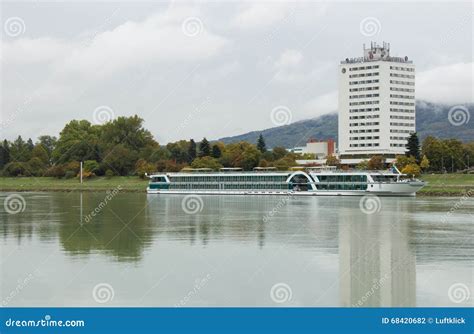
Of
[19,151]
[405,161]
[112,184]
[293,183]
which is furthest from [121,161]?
[405,161]

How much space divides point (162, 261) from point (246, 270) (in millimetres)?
2824

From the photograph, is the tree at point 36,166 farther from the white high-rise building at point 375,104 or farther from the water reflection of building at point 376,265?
the water reflection of building at point 376,265

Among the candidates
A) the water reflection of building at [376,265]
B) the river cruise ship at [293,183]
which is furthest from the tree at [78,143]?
the water reflection of building at [376,265]

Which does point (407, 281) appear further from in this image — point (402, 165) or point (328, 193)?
point (402, 165)

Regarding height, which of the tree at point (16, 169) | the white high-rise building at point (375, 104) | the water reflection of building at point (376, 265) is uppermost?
the white high-rise building at point (375, 104)

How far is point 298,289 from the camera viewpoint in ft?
58.9

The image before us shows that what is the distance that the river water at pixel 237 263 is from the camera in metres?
17.0

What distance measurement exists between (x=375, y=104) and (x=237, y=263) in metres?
115

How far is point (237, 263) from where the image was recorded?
2205 centimetres

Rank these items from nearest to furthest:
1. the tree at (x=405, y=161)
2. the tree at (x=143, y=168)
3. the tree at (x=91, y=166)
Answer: the tree at (x=405, y=161) → the tree at (x=143, y=168) → the tree at (x=91, y=166)

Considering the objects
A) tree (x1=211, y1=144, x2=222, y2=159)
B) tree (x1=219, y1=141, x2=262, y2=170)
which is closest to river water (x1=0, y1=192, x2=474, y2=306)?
tree (x1=219, y1=141, x2=262, y2=170)

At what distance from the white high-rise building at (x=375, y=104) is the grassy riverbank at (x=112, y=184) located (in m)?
40.4

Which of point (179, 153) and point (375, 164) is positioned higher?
point (179, 153)

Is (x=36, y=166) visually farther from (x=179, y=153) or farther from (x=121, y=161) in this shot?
(x=179, y=153)
